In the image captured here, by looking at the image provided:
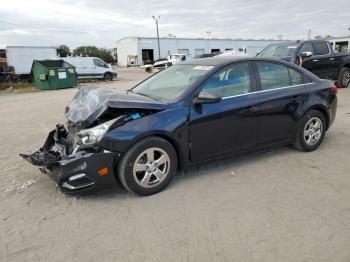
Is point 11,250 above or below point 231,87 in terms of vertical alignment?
below

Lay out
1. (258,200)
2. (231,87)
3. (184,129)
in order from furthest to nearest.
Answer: (231,87) < (184,129) < (258,200)

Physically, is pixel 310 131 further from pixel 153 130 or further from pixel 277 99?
pixel 153 130

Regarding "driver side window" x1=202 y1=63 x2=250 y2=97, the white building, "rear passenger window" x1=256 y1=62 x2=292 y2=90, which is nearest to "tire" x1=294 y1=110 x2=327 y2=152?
"rear passenger window" x1=256 y1=62 x2=292 y2=90

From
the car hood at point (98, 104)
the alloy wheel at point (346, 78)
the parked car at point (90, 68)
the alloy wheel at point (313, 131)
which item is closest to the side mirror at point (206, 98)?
the car hood at point (98, 104)

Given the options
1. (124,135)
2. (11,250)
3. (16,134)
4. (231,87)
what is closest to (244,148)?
(231,87)

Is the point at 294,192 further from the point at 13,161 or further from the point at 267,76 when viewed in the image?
the point at 13,161

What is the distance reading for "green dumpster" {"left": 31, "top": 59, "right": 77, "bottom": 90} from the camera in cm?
1977

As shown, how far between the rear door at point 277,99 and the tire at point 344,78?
29.2 ft

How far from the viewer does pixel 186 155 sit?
4.13m

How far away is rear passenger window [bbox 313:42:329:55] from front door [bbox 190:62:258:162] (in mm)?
8515

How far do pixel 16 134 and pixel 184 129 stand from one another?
4954 mm

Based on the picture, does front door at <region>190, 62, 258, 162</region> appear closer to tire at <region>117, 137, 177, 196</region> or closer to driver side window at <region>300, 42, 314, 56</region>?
tire at <region>117, 137, 177, 196</region>

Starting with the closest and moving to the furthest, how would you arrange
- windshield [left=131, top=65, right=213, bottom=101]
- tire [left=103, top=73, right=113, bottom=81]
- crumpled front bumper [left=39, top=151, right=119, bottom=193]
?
crumpled front bumper [left=39, top=151, right=119, bottom=193], windshield [left=131, top=65, right=213, bottom=101], tire [left=103, top=73, right=113, bottom=81]

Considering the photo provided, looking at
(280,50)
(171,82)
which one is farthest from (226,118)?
(280,50)
